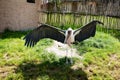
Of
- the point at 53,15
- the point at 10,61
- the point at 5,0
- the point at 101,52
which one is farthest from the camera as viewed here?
the point at 53,15

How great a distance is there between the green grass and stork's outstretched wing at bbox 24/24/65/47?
0.53 m

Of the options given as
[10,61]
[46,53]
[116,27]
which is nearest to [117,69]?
[46,53]

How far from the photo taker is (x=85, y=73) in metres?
6.53

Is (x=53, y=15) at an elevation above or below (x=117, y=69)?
above

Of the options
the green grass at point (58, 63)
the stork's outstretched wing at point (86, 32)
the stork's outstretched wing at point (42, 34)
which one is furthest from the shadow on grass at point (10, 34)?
the stork's outstretched wing at point (86, 32)

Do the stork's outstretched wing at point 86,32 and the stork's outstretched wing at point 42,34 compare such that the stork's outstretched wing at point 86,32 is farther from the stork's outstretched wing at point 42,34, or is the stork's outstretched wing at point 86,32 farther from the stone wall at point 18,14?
the stone wall at point 18,14

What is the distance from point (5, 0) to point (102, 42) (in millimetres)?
4146

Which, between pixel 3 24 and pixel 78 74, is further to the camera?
pixel 3 24

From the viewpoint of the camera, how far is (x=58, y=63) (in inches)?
274

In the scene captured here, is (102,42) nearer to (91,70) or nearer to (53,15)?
(91,70)

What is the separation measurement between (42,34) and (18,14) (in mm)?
4266

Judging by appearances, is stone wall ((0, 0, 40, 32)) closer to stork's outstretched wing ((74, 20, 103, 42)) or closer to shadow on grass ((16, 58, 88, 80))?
shadow on grass ((16, 58, 88, 80))

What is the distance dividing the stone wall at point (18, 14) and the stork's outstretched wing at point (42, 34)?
3828 mm

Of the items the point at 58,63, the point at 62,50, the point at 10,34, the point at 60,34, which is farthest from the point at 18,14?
the point at 58,63
